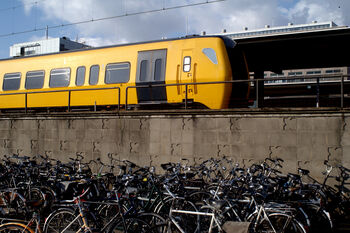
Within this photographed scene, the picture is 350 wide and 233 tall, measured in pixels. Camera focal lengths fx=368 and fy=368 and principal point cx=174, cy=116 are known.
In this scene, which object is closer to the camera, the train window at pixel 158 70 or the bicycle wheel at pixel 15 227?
the bicycle wheel at pixel 15 227

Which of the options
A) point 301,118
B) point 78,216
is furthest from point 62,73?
point 78,216

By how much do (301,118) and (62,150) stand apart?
800 cm

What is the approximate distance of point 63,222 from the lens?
5383mm

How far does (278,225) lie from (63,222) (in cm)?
306

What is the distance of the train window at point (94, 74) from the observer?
561 inches

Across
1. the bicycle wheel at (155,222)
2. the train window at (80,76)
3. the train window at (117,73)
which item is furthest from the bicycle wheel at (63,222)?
the train window at (80,76)

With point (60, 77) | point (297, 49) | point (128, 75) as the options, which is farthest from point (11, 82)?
point (297, 49)

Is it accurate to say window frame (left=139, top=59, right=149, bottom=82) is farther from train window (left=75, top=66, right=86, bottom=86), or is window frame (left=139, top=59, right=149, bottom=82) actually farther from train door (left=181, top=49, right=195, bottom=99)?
train window (left=75, top=66, right=86, bottom=86)

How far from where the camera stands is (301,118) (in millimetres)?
9367

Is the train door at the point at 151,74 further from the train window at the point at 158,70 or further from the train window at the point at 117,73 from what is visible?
the train window at the point at 117,73

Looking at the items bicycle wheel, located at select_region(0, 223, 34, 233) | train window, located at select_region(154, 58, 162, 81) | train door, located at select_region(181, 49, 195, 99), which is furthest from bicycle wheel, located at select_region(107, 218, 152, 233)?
train window, located at select_region(154, 58, 162, 81)

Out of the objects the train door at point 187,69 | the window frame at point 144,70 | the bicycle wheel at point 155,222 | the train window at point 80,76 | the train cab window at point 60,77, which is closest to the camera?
the bicycle wheel at point 155,222

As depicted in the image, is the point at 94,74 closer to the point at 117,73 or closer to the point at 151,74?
the point at 117,73

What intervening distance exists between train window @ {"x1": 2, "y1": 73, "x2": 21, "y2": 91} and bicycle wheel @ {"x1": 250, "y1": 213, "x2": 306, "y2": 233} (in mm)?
14448
